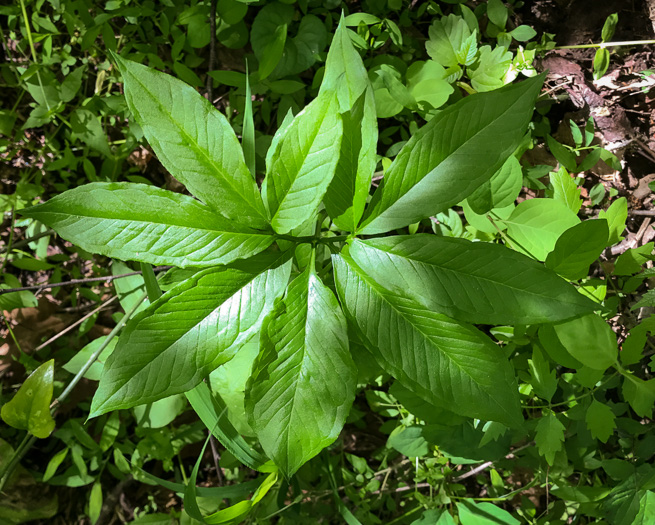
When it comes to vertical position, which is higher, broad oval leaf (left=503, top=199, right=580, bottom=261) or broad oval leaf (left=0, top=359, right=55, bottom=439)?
broad oval leaf (left=503, top=199, right=580, bottom=261)

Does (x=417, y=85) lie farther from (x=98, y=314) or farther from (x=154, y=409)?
(x=98, y=314)

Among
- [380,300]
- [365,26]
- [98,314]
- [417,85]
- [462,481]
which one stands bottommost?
[462,481]

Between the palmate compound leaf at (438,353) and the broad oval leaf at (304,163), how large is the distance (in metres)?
0.17

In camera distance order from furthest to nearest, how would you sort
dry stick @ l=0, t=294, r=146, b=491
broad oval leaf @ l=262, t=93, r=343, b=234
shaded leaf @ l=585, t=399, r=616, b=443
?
dry stick @ l=0, t=294, r=146, b=491, shaded leaf @ l=585, t=399, r=616, b=443, broad oval leaf @ l=262, t=93, r=343, b=234

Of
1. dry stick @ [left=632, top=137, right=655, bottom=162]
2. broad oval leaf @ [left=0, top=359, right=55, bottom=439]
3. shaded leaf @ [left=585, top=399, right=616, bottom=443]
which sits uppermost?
dry stick @ [left=632, top=137, right=655, bottom=162]

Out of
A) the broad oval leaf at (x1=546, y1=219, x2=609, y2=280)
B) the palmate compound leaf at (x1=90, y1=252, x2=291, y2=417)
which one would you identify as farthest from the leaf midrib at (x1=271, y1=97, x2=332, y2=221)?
the broad oval leaf at (x1=546, y1=219, x2=609, y2=280)

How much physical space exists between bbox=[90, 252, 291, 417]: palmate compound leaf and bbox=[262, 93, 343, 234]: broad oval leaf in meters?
0.13

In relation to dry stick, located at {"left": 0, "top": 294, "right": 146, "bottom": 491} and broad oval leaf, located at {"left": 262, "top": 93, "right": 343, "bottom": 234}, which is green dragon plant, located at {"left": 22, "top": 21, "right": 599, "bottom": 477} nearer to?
broad oval leaf, located at {"left": 262, "top": 93, "right": 343, "bottom": 234}

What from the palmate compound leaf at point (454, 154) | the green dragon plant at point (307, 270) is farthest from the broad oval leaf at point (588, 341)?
the palmate compound leaf at point (454, 154)

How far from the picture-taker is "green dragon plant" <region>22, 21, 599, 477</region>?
769 mm

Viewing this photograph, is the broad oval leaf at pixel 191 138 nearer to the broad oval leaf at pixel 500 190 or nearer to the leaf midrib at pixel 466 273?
the leaf midrib at pixel 466 273

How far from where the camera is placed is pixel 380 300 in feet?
2.71

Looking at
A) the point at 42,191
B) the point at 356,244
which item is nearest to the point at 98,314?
the point at 42,191

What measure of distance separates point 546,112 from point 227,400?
1544 millimetres
